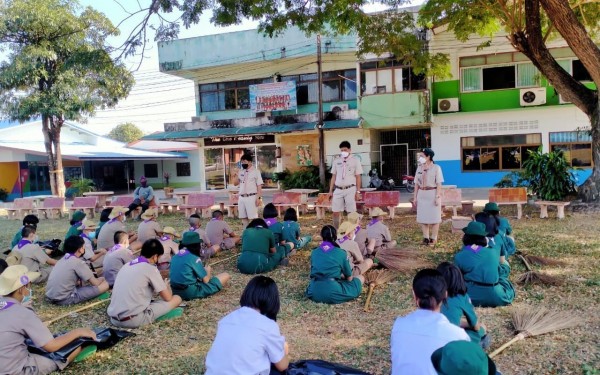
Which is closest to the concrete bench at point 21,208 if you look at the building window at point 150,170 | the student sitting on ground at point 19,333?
the student sitting on ground at point 19,333

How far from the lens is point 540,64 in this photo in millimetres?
11281

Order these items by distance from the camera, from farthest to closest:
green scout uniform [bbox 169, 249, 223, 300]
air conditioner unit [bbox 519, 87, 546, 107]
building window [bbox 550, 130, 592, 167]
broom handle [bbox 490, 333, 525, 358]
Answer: building window [bbox 550, 130, 592, 167]
air conditioner unit [bbox 519, 87, 546, 107]
green scout uniform [bbox 169, 249, 223, 300]
broom handle [bbox 490, 333, 525, 358]

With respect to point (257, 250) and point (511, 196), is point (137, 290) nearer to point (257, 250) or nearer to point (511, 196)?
point (257, 250)

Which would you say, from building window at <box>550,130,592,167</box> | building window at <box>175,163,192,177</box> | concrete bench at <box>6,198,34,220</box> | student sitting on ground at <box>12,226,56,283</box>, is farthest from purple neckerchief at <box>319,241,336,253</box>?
building window at <box>175,163,192,177</box>

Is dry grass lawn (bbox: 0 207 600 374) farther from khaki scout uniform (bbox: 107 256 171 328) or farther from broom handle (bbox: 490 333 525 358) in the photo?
khaki scout uniform (bbox: 107 256 171 328)

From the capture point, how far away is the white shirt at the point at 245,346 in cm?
284

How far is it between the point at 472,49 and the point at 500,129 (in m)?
3.35

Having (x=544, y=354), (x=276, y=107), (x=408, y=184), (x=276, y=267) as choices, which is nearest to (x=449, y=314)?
(x=544, y=354)

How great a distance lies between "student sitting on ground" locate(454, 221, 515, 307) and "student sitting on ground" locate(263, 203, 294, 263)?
3.33m

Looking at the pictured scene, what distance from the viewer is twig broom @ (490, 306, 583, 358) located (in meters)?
4.26

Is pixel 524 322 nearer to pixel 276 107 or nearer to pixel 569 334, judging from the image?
pixel 569 334

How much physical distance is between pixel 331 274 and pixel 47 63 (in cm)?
1773

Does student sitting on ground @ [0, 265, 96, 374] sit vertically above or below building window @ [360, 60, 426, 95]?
below

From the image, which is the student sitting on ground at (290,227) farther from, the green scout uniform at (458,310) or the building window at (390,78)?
the building window at (390,78)
